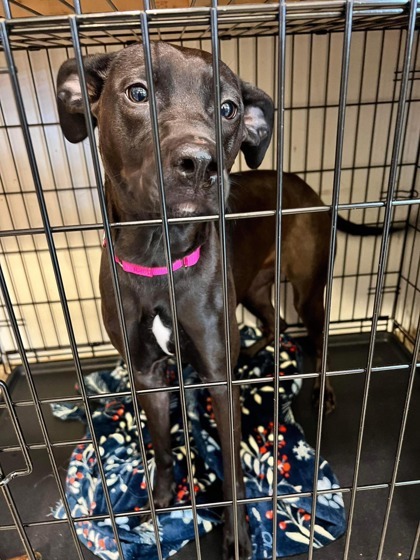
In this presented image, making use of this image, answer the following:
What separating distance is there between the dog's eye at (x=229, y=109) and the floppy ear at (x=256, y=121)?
10cm

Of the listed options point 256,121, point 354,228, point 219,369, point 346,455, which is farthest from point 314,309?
point 256,121

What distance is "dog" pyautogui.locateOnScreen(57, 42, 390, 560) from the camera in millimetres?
803

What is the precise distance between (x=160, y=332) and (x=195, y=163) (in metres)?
0.58

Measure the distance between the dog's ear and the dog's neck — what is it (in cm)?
19

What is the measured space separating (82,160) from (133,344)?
108 cm

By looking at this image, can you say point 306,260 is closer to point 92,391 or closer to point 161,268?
point 161,268

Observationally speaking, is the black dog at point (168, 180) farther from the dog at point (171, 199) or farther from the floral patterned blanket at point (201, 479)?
the floral patterned blanket at point (201, 479)

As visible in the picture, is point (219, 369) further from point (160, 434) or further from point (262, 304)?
point (262, 304)

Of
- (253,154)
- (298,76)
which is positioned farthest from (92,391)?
(298,76)

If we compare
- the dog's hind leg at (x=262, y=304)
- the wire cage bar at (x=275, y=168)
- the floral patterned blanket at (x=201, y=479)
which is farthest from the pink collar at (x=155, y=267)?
the dog's hind leg at (x=262, y=304)

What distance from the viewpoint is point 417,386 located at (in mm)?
1959

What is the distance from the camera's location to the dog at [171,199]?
0.80 metres

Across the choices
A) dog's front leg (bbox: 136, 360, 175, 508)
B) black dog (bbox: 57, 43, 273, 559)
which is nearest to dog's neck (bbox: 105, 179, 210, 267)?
black dog (bbox: 57, 43, 273, 559)

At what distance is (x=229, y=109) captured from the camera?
1006mm
